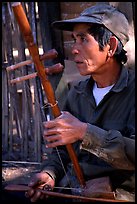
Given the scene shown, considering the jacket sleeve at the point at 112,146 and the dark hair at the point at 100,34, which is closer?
the jacket sleeve at the point at 112,146

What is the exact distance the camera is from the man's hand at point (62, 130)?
1.88 m

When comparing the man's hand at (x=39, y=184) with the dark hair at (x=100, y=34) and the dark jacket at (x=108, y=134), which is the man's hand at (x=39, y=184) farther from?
the dark hair at (x=100, y=34)

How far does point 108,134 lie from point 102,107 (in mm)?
293

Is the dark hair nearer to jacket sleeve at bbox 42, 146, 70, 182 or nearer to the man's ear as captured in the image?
the man's ear

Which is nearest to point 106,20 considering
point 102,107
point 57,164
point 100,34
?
point 100,34

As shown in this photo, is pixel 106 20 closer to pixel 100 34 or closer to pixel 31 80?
pixel 100 34

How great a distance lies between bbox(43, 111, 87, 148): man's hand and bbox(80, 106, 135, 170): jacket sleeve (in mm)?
71

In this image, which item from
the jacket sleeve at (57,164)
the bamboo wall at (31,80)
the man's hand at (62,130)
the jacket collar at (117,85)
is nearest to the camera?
the man's hand at (62,130)

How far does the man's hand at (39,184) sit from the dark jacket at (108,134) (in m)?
0.08

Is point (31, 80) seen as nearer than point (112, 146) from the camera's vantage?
No

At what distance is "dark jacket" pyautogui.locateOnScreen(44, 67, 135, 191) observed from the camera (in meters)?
1.97

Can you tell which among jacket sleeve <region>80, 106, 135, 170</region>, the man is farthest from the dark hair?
jacket sleeve <region>80, 106, 135, 170</region>

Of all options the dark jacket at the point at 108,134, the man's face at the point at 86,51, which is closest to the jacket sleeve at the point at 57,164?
the dark jacket at the point at 108,134

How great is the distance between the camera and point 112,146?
6.43 ft
